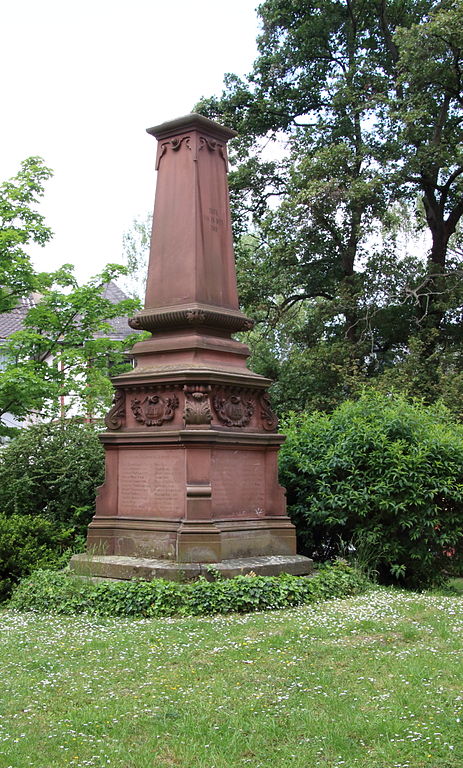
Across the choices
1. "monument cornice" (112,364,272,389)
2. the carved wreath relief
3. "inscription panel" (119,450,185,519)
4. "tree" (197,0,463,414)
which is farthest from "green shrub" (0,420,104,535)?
"tree" (197,0,463,414)

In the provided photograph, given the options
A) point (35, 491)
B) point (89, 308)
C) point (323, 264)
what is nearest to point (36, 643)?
point (35, 491)

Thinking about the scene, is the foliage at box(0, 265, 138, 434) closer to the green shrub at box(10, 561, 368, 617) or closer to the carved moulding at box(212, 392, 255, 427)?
the carved moulding at box(212, 392, 255, 427)

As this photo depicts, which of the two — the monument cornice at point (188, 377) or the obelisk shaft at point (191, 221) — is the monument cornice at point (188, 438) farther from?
the obelisk shaft at point (191, 221)

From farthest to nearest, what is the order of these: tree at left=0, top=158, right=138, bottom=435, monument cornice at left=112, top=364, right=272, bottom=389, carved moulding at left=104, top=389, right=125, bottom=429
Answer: tree at left=0, top=158, right=138, bottom=435, carved moulding at left=104, top=389, right=125, bottom=429, monument cornice at left=112, top=364, right=272, bottom=389

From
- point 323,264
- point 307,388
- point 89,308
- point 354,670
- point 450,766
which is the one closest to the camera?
point 450,766

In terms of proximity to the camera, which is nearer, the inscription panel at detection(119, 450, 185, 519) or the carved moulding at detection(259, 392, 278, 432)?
the inscription panel at detection(119, 450, 185, 519)

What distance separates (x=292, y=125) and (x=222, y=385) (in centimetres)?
1766

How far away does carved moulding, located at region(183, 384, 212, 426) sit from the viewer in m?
8.99

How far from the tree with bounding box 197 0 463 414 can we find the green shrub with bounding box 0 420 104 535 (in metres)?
8.15

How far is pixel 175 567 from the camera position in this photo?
8.34 meters

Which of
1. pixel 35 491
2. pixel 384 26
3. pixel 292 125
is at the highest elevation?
pixel 384 26

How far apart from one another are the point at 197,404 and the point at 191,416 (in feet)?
0.56

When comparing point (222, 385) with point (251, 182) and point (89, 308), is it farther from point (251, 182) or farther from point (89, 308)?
point (251, 182)

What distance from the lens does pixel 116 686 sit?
5.11 m
